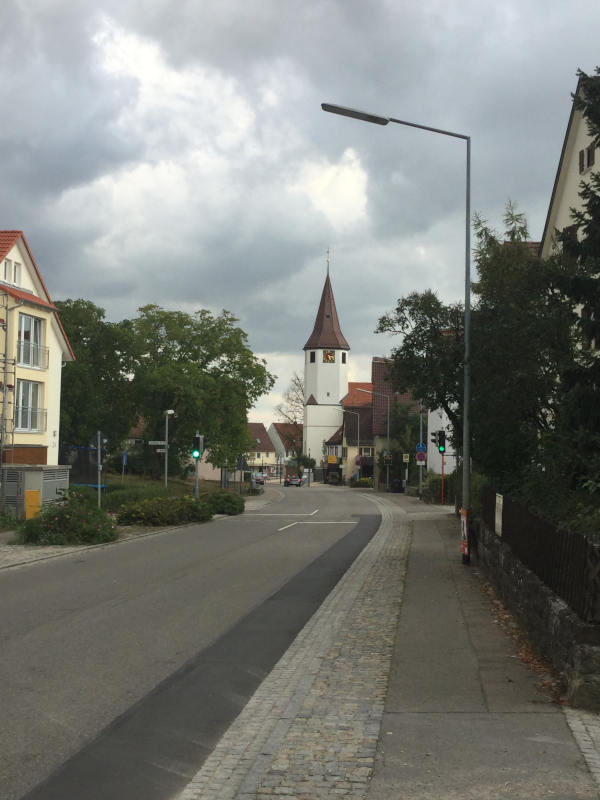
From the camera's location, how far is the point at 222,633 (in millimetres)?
10523

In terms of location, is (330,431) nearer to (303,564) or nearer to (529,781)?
(303,564)

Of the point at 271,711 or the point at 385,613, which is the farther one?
the point at 385,613

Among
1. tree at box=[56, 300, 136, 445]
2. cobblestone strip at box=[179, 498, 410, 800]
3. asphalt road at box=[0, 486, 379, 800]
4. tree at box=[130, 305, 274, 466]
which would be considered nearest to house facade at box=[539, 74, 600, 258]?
asphalt road at box=[0, 486, 379, 800]

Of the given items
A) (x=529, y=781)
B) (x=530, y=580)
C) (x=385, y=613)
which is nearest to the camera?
(x=529, y=781)

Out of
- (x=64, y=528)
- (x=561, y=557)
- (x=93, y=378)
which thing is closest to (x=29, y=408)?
(x=64, y=528)

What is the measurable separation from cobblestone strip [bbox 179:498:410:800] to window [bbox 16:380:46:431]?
2781 cm

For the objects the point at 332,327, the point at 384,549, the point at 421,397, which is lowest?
the point at 384,549

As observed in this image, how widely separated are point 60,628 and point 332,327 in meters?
119

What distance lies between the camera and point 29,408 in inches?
1474

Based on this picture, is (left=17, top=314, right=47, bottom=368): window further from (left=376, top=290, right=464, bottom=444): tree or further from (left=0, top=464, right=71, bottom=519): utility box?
(left=376, top=290, right=464, bottom=444): tree

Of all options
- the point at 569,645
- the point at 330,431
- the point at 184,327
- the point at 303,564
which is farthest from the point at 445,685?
the point at 330,431

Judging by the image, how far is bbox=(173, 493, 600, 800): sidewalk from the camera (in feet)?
16.9

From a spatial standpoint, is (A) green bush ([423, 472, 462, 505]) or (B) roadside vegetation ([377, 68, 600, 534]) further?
(A) green bush ([423, 472, 462, 505])

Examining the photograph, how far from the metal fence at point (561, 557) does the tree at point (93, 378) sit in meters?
48.4
